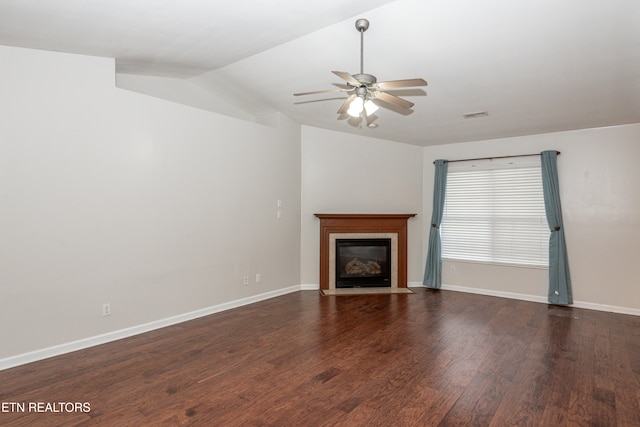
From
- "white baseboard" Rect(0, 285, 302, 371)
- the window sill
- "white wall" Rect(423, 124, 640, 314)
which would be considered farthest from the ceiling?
"white baseboard" Rect(0, 285, 302, 371)

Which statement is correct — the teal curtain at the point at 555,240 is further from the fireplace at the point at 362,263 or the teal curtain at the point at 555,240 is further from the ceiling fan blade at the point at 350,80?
the ceiling fan blade at the point at 350,80

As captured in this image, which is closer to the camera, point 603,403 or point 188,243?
point 603,403

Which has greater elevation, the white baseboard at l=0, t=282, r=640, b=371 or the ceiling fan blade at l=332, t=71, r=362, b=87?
the ceiling fan blade at l=332, t=71, r=362, b=87

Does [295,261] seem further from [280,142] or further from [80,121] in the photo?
[80,121]

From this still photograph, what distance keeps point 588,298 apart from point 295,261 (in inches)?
174

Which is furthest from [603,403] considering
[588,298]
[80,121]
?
[80,121]

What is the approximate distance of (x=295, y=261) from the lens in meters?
6.11

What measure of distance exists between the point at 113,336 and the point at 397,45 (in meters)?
4.08

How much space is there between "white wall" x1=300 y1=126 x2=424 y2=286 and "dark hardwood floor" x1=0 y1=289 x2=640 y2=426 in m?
1.95

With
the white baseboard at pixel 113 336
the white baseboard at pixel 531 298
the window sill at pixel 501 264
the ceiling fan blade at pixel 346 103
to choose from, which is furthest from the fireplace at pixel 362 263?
the ceiling fan blade at pixel 346 103

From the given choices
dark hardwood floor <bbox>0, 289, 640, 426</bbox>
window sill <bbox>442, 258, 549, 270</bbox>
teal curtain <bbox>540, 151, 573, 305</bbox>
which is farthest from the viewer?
window sill <bbox>442, 258, 549, 270</bbox>

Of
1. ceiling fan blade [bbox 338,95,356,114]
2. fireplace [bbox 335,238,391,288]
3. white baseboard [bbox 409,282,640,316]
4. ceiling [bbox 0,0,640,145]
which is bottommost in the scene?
white baseboard [bbox 409,282,640,316]

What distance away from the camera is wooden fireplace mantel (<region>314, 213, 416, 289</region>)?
6.19 m

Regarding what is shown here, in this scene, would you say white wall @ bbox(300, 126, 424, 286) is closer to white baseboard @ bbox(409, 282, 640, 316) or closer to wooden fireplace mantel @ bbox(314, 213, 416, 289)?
wooden fireplace mantel @ bbox(314, 213, 416, 289)
